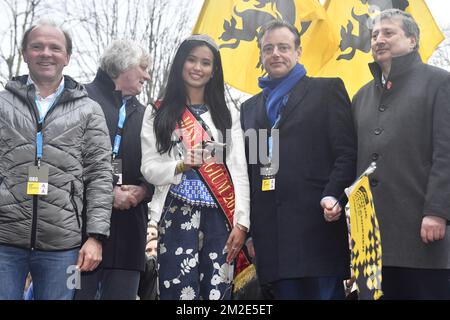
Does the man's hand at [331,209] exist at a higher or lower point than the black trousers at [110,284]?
higher

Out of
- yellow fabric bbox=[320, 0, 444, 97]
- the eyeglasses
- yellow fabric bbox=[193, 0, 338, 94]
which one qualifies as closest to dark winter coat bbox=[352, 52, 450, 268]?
the eyeglasses

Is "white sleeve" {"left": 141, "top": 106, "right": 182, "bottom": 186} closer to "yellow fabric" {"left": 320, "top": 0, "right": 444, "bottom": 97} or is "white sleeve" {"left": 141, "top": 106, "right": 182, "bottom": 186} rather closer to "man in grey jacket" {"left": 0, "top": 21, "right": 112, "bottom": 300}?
"man in grey jacket" {"left": 0, "top": 21, "right": 112, "bottom": 300}

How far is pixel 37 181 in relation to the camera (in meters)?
3.47

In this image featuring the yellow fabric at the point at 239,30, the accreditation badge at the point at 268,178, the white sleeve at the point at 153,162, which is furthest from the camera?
the yellow fabric at the point at 239,30

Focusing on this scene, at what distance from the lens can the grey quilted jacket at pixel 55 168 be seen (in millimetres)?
3463

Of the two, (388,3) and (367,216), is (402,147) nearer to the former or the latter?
(367,216)

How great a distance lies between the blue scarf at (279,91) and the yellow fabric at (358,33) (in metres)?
→ 3.55

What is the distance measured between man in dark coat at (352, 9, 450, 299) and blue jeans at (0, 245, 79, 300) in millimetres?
1715

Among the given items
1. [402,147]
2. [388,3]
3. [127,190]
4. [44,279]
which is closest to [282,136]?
[402,147]

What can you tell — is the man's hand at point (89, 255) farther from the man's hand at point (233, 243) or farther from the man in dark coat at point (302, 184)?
the man in dark coat at point (302, 184)

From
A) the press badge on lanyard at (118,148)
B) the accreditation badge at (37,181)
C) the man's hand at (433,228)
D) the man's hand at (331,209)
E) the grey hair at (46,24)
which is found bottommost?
the man's hand at (433,228)

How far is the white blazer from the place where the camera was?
389cm

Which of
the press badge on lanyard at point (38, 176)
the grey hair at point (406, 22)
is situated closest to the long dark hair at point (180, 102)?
the press badge on lanyard at point (38, 176)

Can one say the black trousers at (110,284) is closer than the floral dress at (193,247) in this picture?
No
